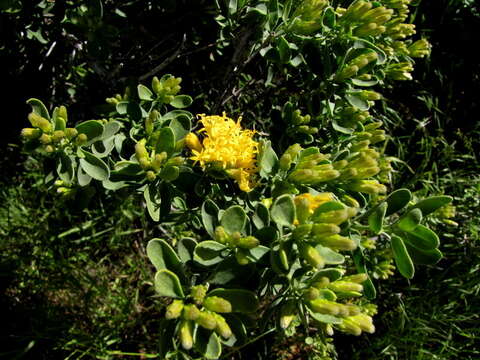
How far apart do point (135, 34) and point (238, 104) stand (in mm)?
738

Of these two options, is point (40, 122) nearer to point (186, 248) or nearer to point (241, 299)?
point (186, 248)

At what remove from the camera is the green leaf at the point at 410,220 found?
4.16 feet

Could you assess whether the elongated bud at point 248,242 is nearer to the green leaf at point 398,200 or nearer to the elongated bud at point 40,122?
the green leaf at point 398,200

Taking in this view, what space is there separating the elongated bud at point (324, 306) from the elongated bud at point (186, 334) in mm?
335

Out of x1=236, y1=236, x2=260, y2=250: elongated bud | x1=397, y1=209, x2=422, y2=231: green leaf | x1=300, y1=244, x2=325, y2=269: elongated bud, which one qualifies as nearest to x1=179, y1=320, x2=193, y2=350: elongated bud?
x1=236, y1=236, x2=260, y2=250: elongated bud

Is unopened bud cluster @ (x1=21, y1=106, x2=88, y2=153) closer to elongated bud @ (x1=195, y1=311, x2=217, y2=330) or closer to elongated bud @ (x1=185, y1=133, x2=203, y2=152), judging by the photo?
elongated bud @ (x1=185, y1=133, x2=203, y2=152)

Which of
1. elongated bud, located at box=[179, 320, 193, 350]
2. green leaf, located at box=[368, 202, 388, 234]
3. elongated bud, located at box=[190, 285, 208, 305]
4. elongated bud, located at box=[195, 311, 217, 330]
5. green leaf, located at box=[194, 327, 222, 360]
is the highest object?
green leaf, located at box=[368, 202, 388, 234]

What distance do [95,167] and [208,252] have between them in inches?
17.7

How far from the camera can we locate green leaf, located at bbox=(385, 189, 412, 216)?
1.33m

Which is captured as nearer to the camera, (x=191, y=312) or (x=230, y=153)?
(x=191, y=312)

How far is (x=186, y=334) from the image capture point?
113cm

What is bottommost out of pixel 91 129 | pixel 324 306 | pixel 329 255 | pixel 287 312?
pixel 287 312

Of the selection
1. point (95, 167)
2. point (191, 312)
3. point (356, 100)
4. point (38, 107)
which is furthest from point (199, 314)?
point (356, 100)

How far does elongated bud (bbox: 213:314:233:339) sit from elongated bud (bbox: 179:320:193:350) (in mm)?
69
